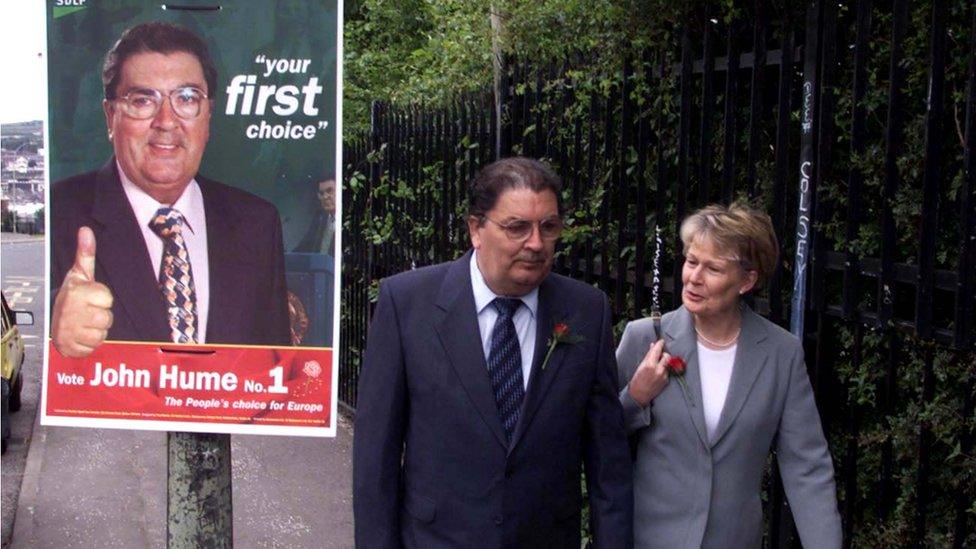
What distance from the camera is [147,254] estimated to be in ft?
13.4

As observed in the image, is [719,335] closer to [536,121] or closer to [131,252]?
[131,252]

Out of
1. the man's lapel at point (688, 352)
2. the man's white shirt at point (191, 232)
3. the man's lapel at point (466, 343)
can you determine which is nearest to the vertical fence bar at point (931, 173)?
the man's lapel at point (688, 352)

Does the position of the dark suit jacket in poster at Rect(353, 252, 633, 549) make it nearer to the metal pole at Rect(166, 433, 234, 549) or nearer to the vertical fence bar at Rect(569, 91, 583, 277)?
the metal pole at Rect(166, 433, 234, 549)

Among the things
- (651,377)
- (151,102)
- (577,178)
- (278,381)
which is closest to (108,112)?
(151,102)

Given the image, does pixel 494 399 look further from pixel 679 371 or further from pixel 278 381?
pixel 278 381

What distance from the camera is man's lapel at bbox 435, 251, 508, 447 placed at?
10.8ft

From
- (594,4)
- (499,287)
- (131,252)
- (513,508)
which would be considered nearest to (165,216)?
(131,252)

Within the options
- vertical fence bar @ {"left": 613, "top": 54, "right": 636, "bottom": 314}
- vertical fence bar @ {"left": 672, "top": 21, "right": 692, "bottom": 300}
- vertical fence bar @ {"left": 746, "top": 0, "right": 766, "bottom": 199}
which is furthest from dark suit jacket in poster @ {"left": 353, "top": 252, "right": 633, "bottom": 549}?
vertical fence bar @ {"left": 613, "top": 54, "right": 636, "bottom": 314}

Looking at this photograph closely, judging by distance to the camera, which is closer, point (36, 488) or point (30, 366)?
point (36, 488)

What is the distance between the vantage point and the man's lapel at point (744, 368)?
11.6 feet

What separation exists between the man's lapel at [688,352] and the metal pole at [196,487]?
4.96ft

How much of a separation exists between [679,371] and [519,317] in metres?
0.47

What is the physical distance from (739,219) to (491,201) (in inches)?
27.8

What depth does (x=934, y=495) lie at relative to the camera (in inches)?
164
